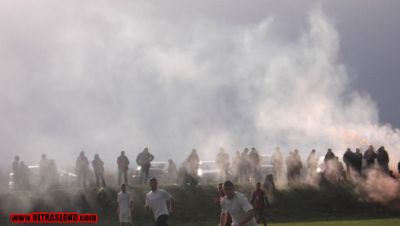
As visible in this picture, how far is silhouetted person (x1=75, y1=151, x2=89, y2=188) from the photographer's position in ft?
125

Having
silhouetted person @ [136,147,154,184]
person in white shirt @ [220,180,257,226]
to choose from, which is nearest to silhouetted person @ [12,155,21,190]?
silhouetted person @ [136,147,154,184]

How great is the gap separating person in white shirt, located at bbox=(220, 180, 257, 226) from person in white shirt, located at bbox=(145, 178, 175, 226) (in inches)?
225

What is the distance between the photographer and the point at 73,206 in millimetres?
35656

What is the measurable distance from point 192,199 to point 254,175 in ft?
14.2

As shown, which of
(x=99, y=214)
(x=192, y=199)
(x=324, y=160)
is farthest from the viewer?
(x=324, y=160)

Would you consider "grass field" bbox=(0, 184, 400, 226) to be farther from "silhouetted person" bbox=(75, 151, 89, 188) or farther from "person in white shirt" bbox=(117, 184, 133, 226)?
"person in white shirt" bbox=(117, 184, 133, 226)

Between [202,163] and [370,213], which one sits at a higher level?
[202,163]

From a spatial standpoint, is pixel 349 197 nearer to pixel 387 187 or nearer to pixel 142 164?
pixel 387 187

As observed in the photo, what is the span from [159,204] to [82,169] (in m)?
19.4

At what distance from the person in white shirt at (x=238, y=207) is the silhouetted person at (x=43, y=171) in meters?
25.6

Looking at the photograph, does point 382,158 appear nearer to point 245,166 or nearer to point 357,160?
point 357,160

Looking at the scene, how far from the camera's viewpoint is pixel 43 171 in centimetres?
3831

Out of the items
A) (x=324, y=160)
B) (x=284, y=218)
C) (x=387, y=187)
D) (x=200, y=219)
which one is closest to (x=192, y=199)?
(x=200, y=219)

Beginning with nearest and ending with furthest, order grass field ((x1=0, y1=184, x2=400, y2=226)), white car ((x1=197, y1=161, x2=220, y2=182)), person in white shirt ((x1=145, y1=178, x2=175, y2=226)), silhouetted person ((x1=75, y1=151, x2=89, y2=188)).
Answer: person in white shirt ((x1=145, y1=178, x2=175, y2=226))
grass field ((x1=0, y1=184, x2=400, y2=226))
silhouetted person ((x1=75, y1=151, x2=89, y2=188))
white car ((x1=197, y1=161, x2=220, y2=182))
